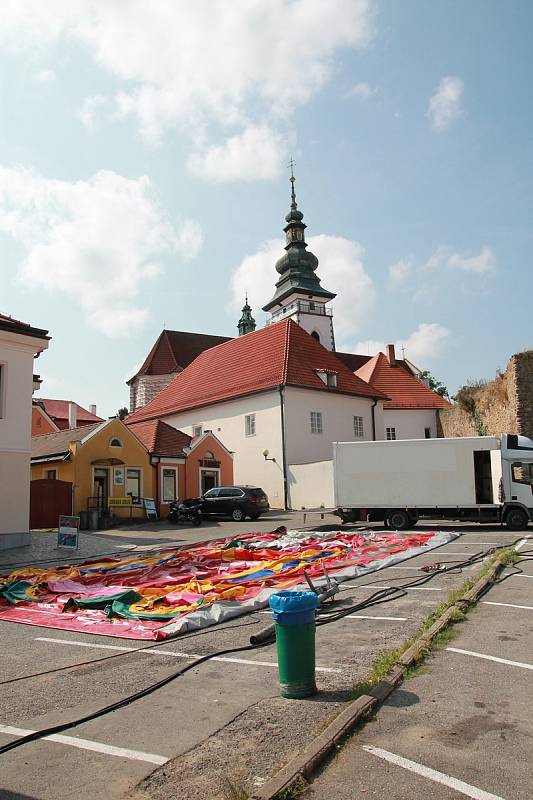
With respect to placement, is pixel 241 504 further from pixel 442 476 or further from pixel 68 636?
pixel 68 636

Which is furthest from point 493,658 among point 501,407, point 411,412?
point 411,412

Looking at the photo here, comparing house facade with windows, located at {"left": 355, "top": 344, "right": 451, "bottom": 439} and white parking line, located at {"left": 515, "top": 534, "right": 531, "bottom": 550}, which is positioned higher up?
house facade with windows, located at {"left": 355, "top": 344, "right": 451, "bottom": 439}

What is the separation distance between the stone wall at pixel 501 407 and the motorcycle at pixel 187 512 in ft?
54.4

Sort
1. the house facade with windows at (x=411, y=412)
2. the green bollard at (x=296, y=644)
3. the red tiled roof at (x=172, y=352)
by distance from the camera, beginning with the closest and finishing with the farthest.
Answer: the green bollard at (x=296, y=644)
the house facade with windows at (x=411, y=412)
the red tiled roof at (x=172, y=352)

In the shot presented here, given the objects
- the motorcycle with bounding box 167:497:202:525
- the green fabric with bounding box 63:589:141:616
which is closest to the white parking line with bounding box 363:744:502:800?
the green fabric with bounding box 63:589:141:616

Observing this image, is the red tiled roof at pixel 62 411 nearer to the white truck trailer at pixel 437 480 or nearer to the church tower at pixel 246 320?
the church tower at pixel 246 320

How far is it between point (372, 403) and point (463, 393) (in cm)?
611

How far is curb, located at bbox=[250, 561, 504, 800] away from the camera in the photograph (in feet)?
12.8

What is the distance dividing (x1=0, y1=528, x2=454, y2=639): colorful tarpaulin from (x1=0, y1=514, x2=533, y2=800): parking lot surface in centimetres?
51

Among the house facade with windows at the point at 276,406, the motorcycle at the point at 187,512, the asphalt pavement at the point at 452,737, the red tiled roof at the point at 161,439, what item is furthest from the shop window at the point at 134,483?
the asphalt pavement at the point at 452,737

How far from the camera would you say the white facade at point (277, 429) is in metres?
38.2

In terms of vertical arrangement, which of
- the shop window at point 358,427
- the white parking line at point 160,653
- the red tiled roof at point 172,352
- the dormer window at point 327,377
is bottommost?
the white parking line at point 160,653

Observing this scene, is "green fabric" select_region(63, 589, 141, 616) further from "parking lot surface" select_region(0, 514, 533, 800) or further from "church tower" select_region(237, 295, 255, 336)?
"church tower" select_region(237, 295, 255, 336)

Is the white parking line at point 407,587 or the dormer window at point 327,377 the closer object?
the white parking line at point 407,587
